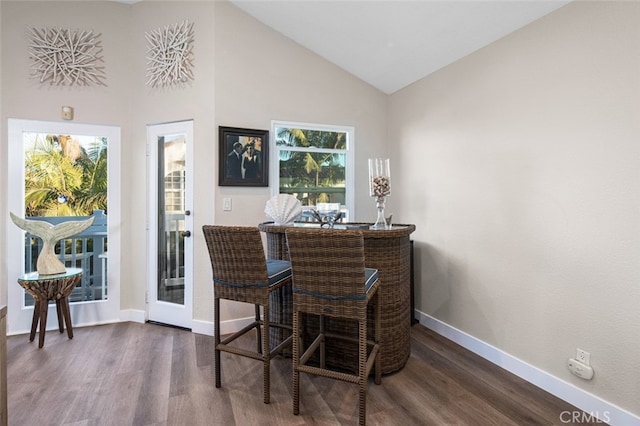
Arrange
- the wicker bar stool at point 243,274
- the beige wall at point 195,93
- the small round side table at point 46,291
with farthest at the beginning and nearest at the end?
the beige wall at point 195,93, the small round side table at point 46,291, the wicker bar stool at point 243,274

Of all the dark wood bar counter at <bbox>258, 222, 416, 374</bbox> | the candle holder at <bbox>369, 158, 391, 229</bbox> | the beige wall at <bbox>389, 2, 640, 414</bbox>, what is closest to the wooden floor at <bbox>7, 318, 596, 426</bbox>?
the dark wood bar counter at <bbox>258, 222, 416, 374</bbox>

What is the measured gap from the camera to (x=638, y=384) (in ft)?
5.93

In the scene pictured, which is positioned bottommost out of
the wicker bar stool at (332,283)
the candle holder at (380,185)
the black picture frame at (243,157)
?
the wicker bar stool at (332,283)

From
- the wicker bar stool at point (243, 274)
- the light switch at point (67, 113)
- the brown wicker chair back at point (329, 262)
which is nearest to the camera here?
the brown wicker chair back at point (329, 262)

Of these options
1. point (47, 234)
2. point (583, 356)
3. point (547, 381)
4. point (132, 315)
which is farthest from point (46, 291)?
point (583, 356)

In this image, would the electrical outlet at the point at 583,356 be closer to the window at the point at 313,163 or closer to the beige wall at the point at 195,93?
the window at the point at 313,163

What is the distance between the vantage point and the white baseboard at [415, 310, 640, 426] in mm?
1885

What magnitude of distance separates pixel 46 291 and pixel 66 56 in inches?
85.6

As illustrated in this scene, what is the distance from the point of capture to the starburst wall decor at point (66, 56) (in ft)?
10.4

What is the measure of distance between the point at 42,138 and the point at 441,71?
3788mm

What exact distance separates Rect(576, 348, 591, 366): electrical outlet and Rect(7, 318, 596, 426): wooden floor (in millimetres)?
290

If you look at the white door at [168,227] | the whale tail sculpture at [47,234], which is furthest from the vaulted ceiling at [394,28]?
the whale tail sculpture at [47,234]

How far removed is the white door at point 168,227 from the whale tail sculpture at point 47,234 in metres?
0.63

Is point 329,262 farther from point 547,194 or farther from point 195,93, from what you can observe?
point 195,93
